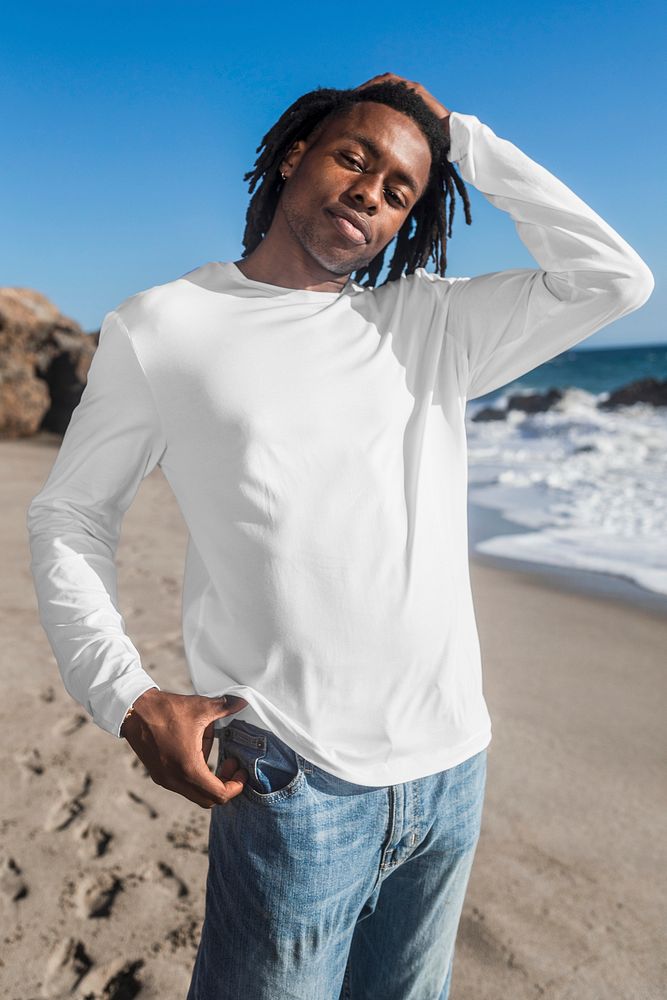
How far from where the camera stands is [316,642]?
138 cm

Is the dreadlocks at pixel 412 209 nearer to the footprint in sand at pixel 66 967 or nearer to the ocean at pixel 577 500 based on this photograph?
the footprint in sand at pixel 66 967

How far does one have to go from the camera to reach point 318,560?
139 centimetres

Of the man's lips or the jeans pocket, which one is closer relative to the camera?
the jeans pocket

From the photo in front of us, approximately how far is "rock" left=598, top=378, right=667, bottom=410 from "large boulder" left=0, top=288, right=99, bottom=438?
19154mm

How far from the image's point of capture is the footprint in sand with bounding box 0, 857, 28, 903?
2623mm

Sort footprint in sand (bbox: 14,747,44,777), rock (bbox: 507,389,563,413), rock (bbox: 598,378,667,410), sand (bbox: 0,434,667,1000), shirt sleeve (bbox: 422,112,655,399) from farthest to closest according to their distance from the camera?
rock (bbox: 598,378,667,410), rock (bbox: 507,389,563,413), footprint in sand (bbox: 14,747,44,777), sand (bbox: 0,434,667,1000), shirt sleeve (bbox: 422,112,655,399)

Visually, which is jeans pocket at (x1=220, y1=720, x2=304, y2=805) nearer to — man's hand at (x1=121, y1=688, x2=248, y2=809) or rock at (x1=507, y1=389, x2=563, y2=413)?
man's hand at (x1=121, y1=688, x2=248, y2=809)

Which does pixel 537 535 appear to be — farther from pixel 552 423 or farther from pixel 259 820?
pixel 552 423

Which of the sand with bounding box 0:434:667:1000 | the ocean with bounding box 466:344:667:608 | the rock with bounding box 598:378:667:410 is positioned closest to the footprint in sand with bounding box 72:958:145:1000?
the sand with bounding box 0:434:667:1000

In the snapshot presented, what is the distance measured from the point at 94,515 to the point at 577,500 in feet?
29.4

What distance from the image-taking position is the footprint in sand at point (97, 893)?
2.58 m

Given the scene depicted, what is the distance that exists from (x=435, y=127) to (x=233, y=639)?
3.61ft

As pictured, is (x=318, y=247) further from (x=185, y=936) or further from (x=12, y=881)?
(x=12, y=881)

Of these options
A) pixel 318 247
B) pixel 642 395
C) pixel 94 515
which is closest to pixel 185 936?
pixel 94 515
